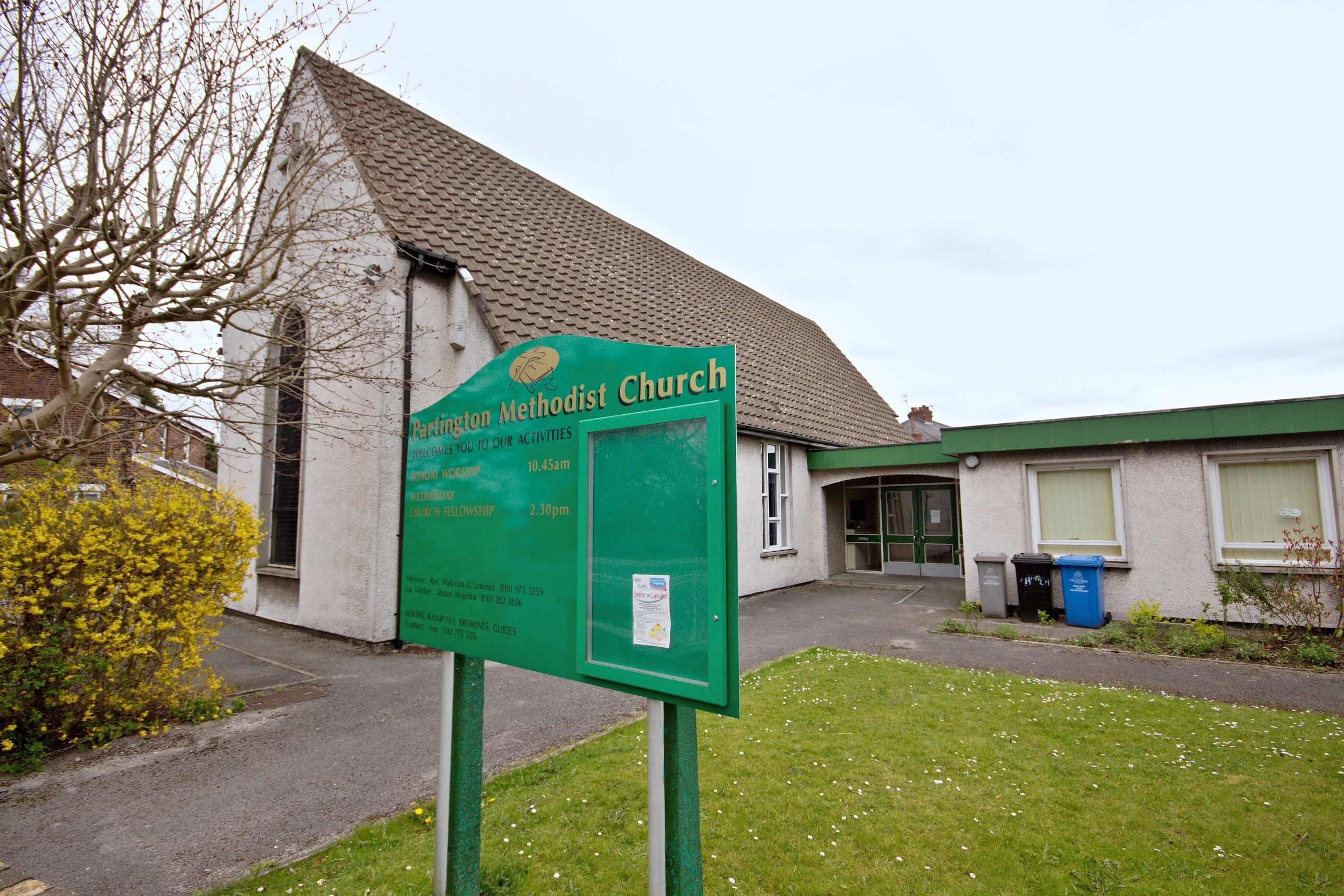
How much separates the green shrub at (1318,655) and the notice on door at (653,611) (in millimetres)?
9406

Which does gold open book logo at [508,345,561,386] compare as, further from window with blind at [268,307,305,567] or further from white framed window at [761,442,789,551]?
white framed window at [761,442,789,551]

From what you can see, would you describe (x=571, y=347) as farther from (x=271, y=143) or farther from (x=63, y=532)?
(x=63, y=532)

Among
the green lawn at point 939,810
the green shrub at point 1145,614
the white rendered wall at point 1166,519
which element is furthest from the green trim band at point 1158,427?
the green lawn at point 939,810

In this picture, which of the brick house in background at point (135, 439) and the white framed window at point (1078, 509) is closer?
the brick house in background at point (135, 439)

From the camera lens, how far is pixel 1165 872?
3.35 m

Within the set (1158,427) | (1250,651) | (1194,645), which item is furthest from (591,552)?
(1158,427)

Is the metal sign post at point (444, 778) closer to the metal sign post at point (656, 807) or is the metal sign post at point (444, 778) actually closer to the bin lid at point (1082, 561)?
the metal sign post at point (656, 807)

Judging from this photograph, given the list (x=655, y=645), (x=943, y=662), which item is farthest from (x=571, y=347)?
(x=943, y=662)

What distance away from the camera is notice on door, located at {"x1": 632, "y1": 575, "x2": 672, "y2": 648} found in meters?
2.30

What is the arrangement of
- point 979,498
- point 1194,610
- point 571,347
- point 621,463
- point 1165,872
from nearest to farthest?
point 621,463, point 571,347, point 1165,872, point 1194,610, point 979,498

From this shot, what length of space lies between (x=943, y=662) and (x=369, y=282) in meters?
8.93

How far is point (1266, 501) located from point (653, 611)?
11.7 metres

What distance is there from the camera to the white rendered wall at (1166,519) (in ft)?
32.2

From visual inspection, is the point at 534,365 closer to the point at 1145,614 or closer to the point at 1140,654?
the point at 1140,654
